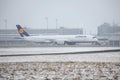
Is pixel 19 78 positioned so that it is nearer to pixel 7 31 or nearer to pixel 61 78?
pixel 61 78

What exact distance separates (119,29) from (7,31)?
68828 millimetres

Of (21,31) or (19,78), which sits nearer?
(19,78)

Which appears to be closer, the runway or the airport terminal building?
the runway

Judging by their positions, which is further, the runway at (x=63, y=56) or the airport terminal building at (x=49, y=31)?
the airport terminal building at (x=49, y=31)

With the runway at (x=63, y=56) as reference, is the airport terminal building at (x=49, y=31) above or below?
above

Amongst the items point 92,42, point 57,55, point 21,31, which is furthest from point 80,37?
point 57,55

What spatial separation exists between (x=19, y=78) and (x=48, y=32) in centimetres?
14182

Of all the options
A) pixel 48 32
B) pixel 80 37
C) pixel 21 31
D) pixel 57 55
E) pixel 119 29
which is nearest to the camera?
pixel 57 55

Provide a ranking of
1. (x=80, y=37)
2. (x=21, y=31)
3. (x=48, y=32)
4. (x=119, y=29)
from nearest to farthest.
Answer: (x=80, y=37) → (x=21, y=31) → (x=48, y=32) → (x=119, y=29)

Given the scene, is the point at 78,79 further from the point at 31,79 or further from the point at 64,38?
the point at 64,38

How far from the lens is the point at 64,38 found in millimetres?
76375

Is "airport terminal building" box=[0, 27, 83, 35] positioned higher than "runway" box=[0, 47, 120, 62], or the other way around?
"airport terminal building" box=[0, 27, 83, 35]

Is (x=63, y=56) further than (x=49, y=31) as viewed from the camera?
No

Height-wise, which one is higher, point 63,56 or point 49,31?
point 49,31
